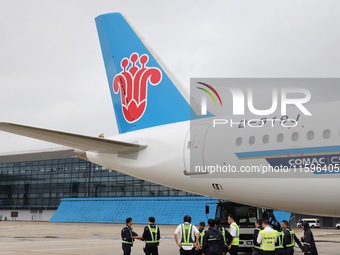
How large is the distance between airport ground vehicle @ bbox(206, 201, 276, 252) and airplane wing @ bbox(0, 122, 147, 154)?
535cm

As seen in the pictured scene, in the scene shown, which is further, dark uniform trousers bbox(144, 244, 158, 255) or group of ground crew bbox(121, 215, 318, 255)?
dark uniform trousers bbox(144, 244, 158, 255)

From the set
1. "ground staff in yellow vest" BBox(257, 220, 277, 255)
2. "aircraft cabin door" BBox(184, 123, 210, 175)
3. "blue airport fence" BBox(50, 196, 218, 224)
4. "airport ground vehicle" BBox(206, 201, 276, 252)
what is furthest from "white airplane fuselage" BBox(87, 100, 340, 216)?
"blue airport fence" BBox(50, 196, 218, 224)

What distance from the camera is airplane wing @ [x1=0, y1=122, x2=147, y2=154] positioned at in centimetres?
1164

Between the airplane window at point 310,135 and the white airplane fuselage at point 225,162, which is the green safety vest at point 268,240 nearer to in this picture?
the white airplane fuselage at point 225,162

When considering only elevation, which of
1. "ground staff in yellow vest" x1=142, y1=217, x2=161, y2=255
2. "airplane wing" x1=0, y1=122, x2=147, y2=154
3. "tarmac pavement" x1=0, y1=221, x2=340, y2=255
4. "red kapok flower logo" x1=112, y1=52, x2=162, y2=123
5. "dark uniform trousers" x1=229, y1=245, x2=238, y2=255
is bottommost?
"tarmac pavement" x1=0, y1=221, x2=340, y2=255

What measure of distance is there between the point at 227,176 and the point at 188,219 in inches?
61.0

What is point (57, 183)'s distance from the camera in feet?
274

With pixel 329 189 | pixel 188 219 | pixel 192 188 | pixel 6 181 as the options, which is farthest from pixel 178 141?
pixel 6 181

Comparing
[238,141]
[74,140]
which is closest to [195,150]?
[238,141]

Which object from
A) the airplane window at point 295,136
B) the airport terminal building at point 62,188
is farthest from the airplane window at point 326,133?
the airport terminal building at point 62,188

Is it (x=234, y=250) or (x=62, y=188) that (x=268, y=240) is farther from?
(x=62, y=188)

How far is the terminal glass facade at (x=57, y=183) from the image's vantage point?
75.9 m

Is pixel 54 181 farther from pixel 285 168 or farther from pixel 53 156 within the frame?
pixel 285 168

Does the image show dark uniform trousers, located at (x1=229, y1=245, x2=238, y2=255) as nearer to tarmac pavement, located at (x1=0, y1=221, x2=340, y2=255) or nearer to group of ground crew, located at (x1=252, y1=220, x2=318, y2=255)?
group of ground crew, located at (x1=252, y1=220, x2=318, y2=255)
